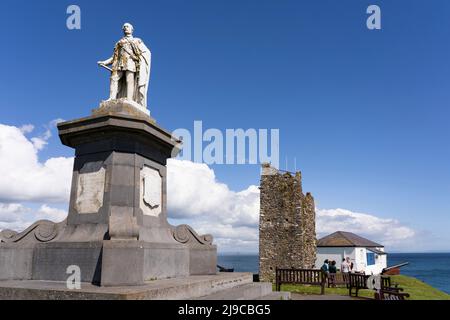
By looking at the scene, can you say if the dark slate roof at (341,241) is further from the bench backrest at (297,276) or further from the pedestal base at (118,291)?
the pedestal base at (118,291)

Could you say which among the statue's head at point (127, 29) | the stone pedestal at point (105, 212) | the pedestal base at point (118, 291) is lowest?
the pedestal base at point (118, 291)

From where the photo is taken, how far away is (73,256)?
22.0 feet

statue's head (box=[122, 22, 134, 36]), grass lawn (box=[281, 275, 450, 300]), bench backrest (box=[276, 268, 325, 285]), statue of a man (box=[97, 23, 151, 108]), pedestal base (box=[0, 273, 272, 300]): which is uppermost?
statue's head (box=[122, 22, 134, 36])

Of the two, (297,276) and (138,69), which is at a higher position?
(138,69)

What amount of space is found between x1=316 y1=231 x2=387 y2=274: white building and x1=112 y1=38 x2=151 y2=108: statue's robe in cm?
3087

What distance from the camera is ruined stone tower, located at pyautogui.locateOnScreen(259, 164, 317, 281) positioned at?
2608cm

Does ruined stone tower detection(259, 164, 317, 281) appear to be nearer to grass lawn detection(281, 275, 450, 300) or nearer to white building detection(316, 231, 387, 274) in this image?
grass lawn detection(281, 275, 450, 300)

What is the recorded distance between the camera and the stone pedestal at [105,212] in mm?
6762

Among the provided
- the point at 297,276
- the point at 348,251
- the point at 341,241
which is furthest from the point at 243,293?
the point at 341,241

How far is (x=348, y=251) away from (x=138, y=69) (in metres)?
32.4

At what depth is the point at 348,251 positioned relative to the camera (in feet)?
119

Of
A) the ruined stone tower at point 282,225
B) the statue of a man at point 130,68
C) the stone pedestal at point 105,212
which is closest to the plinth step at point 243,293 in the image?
the stone pedestal at point 105,212

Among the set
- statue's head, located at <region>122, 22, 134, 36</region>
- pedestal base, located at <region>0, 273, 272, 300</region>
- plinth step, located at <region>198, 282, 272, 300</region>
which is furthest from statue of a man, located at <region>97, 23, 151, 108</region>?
plinth step, located at <region>198, 282, 272, 300</region>

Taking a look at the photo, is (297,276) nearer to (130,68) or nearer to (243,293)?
(243,293)
